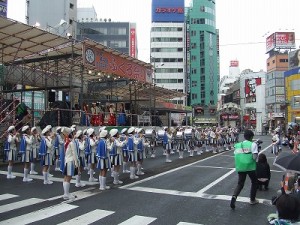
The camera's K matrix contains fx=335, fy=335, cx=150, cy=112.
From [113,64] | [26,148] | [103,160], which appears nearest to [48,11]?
[113,64]

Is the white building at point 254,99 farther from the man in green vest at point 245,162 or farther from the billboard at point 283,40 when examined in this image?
the man in green vest at point 245,162

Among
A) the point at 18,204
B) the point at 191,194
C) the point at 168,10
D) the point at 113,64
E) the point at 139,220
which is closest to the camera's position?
the point at 139,220

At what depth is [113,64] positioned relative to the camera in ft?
69.7

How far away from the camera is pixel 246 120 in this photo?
3745 inches

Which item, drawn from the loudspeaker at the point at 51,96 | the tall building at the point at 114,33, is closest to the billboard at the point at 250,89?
the tall building at the point at 114,33

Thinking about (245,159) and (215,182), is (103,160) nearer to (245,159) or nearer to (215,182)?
(215,182)

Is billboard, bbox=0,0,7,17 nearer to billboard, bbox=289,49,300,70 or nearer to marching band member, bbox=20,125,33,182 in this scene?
marching band member, bbox=20,125,33,182

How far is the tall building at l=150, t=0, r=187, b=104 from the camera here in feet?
289

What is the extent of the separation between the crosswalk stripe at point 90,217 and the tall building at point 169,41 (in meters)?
80.4

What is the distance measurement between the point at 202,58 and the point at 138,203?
84.1m

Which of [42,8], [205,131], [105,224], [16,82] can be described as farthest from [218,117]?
[105,224]

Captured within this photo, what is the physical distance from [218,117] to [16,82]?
70.2m

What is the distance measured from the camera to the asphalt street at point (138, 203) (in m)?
7.48

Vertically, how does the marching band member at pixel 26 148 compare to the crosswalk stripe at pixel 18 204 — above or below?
above
